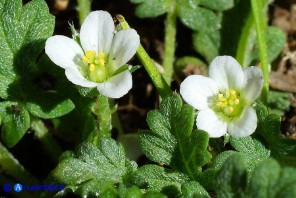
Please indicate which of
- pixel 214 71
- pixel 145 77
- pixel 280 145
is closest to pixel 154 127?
pixel 214 71

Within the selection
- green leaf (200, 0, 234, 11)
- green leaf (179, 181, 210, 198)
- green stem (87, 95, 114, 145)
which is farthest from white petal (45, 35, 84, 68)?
green leaf (200, 0, 234, 11)

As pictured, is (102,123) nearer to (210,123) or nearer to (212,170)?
(210,123)

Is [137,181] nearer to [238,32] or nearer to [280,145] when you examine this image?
[280,145]

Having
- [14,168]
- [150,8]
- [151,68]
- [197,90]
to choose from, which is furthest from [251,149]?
[14,168]

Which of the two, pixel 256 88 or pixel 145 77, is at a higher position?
pixel 256 88

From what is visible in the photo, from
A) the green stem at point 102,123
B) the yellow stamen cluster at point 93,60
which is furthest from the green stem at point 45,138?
the yellow stamen cluster at point 93,60

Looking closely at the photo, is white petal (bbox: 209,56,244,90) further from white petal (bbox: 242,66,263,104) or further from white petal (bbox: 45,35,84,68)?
white petal (bbox: 45,35,84,68)
